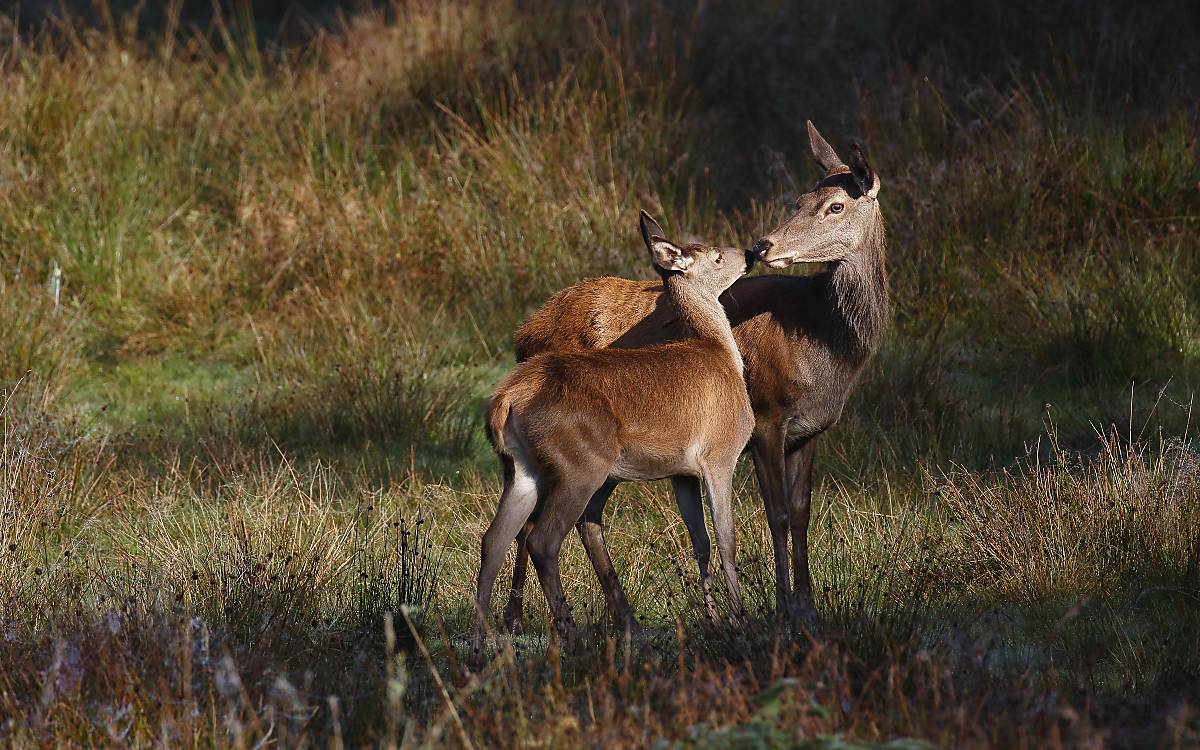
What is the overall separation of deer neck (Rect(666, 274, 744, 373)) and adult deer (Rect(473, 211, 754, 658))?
9 centimetres

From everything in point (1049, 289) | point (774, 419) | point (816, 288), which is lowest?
point (1049, 289)

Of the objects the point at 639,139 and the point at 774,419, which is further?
the point at 639,139

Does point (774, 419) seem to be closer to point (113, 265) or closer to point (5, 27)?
point (113, 265)

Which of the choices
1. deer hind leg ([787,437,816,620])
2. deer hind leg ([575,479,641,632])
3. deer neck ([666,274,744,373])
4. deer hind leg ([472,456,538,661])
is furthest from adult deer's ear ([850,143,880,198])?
deer hind leg ([472,456,538,661])

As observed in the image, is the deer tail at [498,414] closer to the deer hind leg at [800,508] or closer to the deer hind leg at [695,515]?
the deer hind leg at [695,515]

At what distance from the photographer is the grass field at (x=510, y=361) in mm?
4637

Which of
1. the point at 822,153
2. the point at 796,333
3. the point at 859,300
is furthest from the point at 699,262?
the point at 822,153

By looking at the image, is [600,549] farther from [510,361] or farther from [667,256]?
[510,361]

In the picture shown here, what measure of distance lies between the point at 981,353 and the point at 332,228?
178 inches

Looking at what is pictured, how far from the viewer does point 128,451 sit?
831 cm

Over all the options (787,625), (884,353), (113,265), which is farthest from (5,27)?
(787,625)

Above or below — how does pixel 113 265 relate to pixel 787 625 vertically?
below

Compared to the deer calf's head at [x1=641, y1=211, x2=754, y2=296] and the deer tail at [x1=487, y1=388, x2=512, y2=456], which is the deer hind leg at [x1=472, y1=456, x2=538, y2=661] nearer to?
the deer tail at [x1=487, y1=388, x2=512, y2=456]

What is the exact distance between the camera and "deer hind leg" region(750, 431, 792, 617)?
630 centimetres
